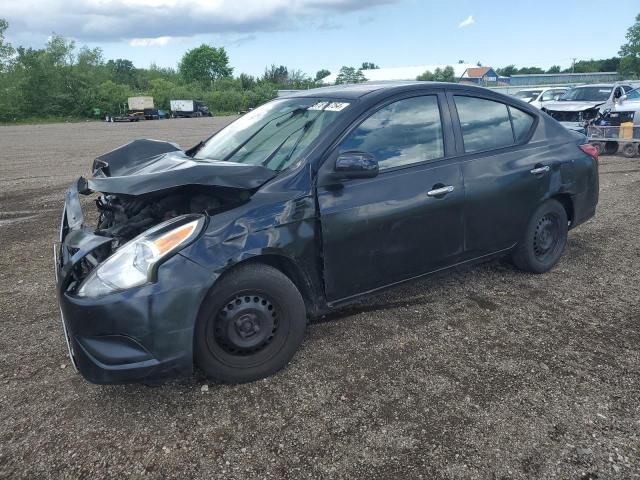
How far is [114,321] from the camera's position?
8.25 ft

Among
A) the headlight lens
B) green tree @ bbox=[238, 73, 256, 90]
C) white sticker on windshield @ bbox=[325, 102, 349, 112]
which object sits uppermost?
green tree @ bbox=[238, 73, 256, 90]

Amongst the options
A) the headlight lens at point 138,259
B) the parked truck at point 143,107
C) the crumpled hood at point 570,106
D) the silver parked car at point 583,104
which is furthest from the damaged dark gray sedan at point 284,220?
the parked truck at point 143,107

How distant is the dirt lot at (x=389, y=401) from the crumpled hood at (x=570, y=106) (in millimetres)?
11233

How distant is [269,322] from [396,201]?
3.84ft

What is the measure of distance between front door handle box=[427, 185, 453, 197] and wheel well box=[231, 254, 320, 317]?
3.62 feet

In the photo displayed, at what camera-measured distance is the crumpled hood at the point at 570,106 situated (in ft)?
45.5

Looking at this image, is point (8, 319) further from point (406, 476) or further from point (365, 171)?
point (406, 476)

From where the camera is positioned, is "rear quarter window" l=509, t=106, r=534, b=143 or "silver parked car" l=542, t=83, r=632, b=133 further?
"silver parked car" l=542, t=83, r=632, b=133

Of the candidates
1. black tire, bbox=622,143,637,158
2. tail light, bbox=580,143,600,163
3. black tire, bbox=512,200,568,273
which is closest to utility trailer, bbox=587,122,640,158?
black tire, bbox=622,143,637,158

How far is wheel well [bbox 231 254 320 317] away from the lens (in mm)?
3015

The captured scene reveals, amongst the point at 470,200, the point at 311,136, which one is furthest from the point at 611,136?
the point at 311,136

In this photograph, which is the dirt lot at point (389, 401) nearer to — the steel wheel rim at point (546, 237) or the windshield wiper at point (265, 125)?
the steel wheel rim at point (546, 237)

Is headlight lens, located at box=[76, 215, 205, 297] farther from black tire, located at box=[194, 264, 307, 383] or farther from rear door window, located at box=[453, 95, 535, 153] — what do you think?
rear door window, located at box=[453, 95, 535, 153]

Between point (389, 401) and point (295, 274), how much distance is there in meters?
0.93
